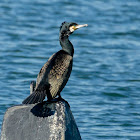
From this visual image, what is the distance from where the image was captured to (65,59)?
579 centimetres

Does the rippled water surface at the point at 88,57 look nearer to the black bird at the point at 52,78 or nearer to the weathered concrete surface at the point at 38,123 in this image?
the black bird at the point at 52,78

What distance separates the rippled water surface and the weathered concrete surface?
248cm

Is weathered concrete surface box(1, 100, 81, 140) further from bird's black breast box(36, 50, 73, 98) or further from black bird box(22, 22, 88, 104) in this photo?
bird's black breast box(36, 50, 73, 98)

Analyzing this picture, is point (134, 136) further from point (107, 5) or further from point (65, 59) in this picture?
point (107, 5)

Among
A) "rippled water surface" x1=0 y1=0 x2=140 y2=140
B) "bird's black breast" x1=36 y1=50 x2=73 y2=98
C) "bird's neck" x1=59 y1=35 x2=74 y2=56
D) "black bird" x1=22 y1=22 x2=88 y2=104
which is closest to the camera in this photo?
"black bird" x1=22 y1=22 x2=88 y2=104

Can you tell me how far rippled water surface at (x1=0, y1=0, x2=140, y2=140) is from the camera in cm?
881

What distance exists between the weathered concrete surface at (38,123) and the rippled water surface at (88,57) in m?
2.48

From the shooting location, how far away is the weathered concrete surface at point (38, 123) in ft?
17.1

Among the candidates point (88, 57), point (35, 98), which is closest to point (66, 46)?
point (35, 98)

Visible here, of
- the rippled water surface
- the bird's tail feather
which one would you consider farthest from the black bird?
the rippled water surface

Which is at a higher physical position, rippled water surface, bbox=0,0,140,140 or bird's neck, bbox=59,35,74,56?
bird's neck, bbox=59,35,74,56

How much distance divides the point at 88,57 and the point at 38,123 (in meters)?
7.51

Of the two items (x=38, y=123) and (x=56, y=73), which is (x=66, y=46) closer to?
(x=56, y=73)

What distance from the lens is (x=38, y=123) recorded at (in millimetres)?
5250
